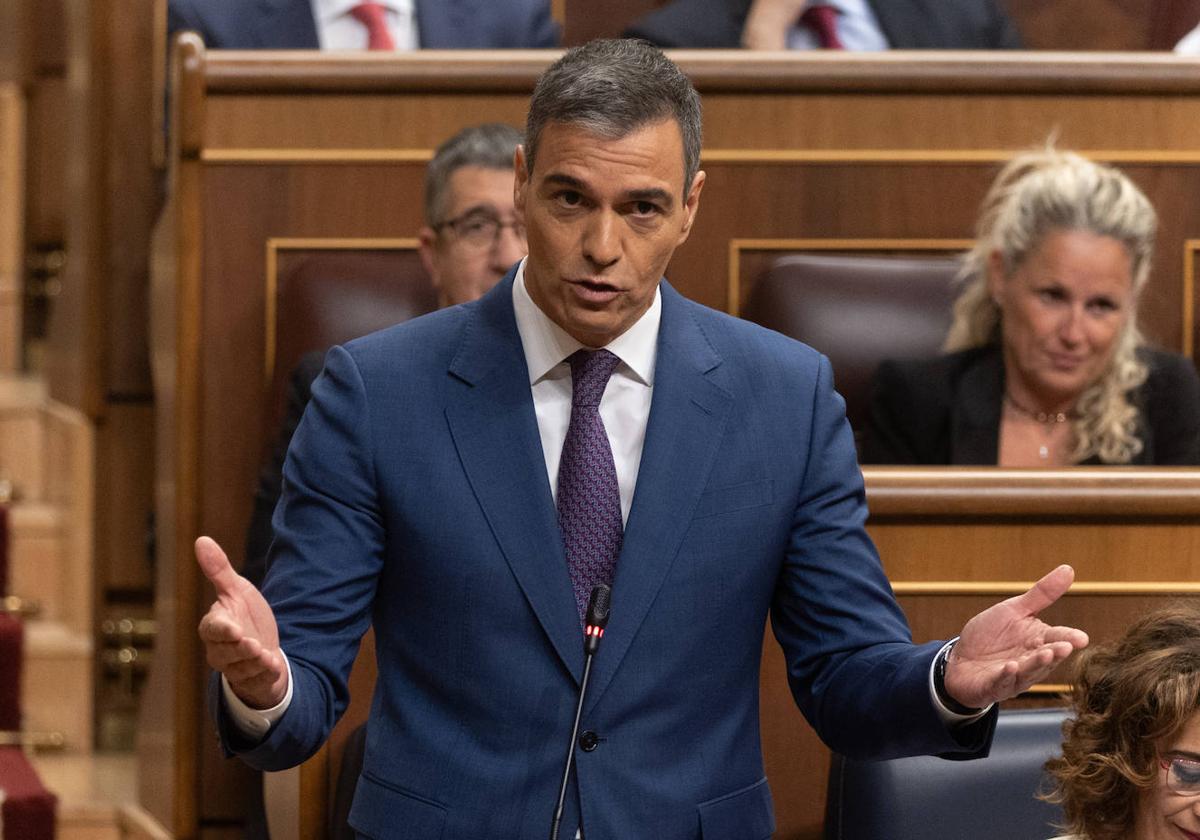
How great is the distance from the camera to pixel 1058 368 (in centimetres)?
104

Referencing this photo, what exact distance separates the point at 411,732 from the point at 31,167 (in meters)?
1.14

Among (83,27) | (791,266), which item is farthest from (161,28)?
(791,266)

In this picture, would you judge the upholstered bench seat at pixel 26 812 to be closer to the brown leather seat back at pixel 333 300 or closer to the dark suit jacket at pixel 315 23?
the brown leather seat back at pixel 333 300

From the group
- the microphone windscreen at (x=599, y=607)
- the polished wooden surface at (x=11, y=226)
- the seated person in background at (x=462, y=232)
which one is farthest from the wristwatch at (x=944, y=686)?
the polished wooden surface at (x=11, y=226)

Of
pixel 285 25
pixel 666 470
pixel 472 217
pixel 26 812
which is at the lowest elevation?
pixel 26 812

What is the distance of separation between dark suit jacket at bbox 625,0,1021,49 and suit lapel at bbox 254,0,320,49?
22 cm

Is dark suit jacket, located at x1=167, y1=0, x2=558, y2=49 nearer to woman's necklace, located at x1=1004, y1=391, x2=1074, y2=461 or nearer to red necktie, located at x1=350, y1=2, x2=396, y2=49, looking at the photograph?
red necktie, located at x1=350, y1=2, x2=396, y2=49

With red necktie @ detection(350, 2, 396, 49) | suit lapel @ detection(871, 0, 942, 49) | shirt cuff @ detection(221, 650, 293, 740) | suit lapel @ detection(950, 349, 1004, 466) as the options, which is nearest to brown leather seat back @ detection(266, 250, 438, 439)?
red necktie @ detection(350, 2, 396, 49)

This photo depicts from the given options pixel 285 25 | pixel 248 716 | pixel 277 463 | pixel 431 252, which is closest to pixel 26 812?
pixel 277 463

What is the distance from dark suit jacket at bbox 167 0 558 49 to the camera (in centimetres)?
121

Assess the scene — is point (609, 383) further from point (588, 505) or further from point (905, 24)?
point (905, 24)

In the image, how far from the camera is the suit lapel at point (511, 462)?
0.57 meters

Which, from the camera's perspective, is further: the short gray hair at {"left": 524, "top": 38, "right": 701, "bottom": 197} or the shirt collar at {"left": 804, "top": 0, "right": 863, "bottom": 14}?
the shirt collar at {"left": 804, "top": 0, "right": 863, "bottom": 14}

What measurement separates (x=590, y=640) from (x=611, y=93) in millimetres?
A: 169
